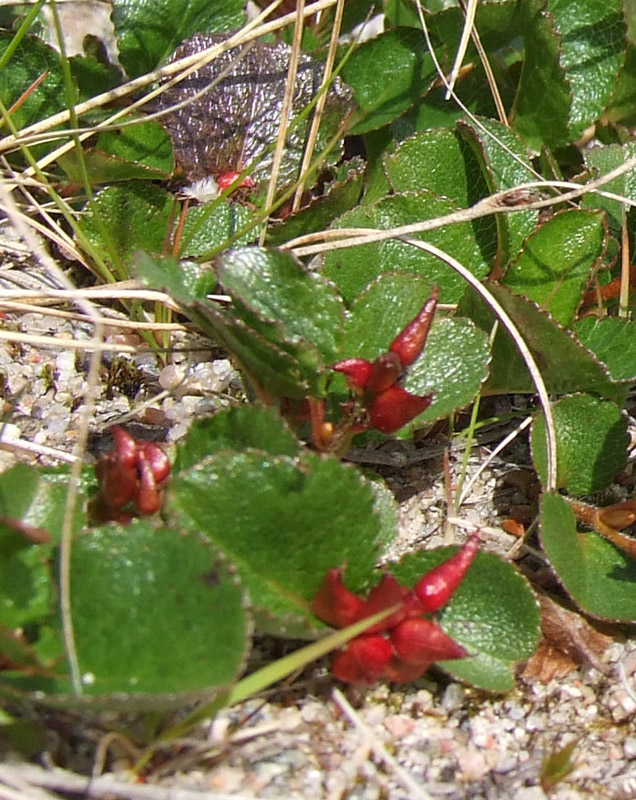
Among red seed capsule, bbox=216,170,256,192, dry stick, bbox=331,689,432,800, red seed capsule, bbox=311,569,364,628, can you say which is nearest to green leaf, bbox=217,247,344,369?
red seed capsule, bbox=311,569,364,628

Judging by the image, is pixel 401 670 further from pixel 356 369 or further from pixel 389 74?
pixel 389 74

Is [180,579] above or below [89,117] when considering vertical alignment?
below

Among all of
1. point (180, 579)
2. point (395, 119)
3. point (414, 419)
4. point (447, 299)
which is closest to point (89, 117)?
point (395, 119)

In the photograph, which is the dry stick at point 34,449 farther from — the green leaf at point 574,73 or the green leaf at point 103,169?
the green leaf at point 574,73

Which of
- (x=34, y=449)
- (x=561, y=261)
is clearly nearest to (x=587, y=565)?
(x=561, y=261)

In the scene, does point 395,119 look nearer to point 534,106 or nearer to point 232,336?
point 534,106

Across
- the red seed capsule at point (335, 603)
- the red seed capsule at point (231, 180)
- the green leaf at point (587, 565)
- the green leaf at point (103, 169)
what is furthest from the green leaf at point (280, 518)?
the red seed capsule at point (231, 180)
